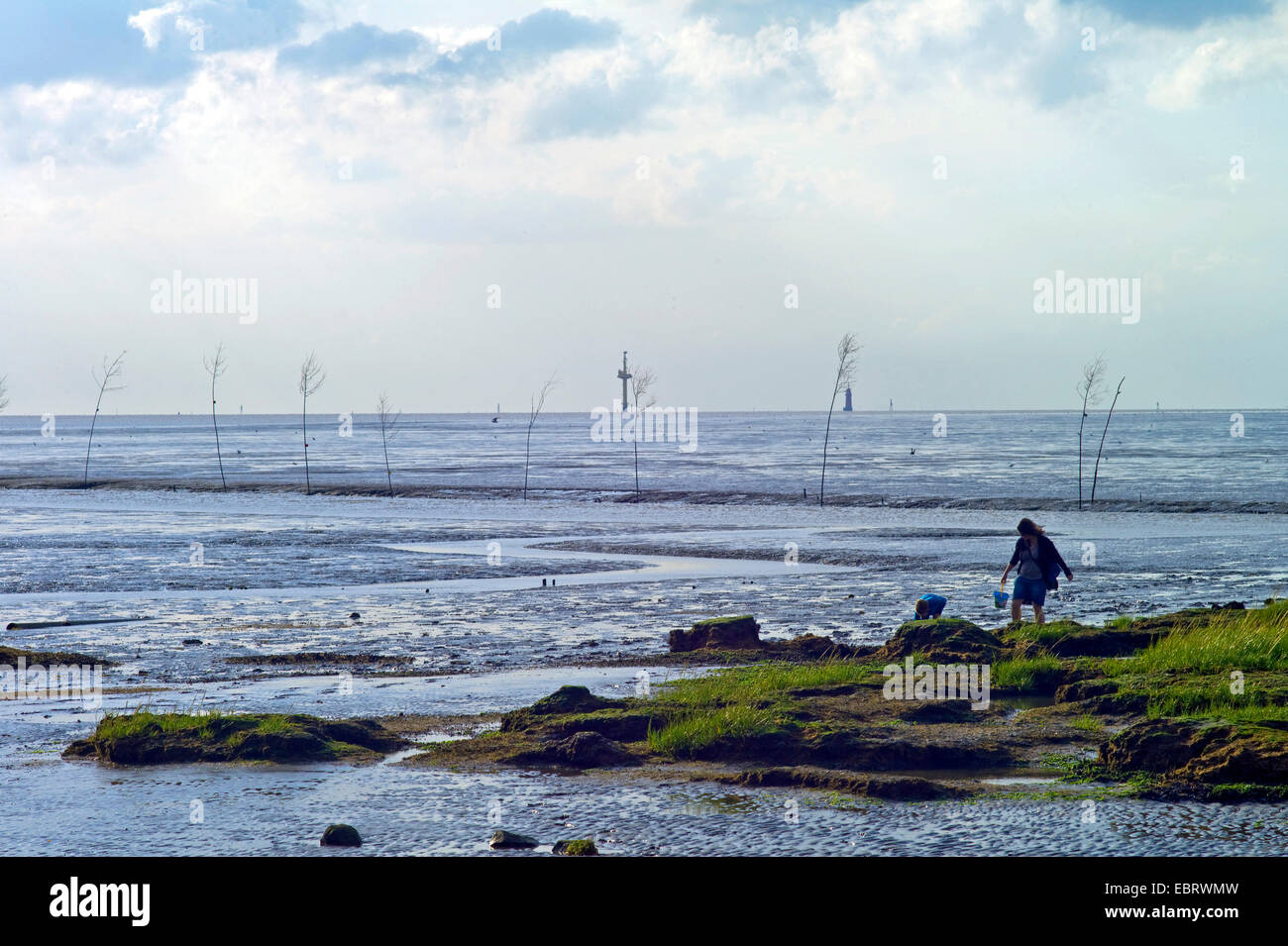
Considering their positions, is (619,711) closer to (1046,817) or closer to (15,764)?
(1046,817)

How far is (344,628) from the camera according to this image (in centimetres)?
1625

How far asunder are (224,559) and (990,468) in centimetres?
5010

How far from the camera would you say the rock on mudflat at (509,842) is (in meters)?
6.82

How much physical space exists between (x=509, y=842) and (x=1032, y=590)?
31.0 feet

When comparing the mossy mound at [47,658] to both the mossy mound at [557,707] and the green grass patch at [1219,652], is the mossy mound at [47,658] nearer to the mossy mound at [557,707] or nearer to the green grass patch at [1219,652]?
the mossy mound at [557,707]

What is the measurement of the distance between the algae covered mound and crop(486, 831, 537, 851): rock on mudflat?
2.40 meters

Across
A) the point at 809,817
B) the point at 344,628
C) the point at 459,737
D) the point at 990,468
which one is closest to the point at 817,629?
the point at 344,628

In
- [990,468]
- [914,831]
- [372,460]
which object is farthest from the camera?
[372,460]

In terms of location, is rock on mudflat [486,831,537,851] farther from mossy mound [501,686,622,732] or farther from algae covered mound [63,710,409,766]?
mossy mound [501,686,622,732]

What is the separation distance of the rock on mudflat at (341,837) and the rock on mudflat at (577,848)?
1.10 meters

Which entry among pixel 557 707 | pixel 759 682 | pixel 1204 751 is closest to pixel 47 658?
pixel 557 707

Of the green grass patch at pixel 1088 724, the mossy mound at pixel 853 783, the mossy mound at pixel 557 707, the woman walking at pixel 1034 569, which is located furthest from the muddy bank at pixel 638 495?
the mossy mound at pixel 853 783

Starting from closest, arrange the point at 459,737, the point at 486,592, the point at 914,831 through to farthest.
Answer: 1. the point at 914,831
2. the point at 459,737
3. the point at 486,592

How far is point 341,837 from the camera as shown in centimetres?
687
